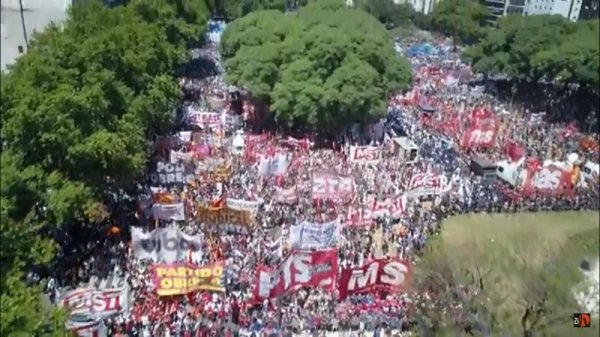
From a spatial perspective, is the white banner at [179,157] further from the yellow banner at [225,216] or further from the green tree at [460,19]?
the green tree at [460,19]

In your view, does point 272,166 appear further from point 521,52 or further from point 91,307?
point 521,52

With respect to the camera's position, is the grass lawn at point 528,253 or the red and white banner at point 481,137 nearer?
the grass lawn at point 528,253

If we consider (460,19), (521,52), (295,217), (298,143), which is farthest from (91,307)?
(460,19)

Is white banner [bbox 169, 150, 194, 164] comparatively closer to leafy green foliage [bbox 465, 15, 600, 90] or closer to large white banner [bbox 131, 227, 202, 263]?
large white banner [bbox 131, 227, 202, 263]

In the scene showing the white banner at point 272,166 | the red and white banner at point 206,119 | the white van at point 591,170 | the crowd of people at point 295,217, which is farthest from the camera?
the red and white banner at point 206,119

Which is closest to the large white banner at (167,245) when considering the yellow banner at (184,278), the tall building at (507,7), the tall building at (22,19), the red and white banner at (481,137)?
the yellow banner at (184,278)

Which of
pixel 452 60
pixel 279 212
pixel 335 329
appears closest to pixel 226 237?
pixel 279 212

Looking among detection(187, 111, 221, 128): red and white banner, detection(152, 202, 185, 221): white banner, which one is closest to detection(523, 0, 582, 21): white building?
detection(152, 202, 185, 221): white banner
